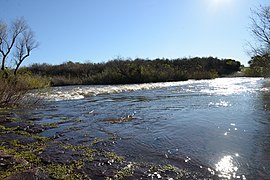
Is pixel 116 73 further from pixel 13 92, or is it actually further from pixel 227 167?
pixel 227 167

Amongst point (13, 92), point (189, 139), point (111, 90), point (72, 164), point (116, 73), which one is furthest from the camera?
point (116, 73)

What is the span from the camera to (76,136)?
216 inches

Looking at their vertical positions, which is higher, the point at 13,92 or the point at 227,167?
the point at 13,92

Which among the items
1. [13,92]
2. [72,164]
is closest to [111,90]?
[13,92]

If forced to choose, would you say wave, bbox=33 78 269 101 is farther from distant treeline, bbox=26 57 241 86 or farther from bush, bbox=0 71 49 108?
distant treeline, bbox=26 57 241 86

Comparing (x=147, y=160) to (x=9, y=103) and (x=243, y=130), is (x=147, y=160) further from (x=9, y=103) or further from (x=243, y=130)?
(x=9, y=103)

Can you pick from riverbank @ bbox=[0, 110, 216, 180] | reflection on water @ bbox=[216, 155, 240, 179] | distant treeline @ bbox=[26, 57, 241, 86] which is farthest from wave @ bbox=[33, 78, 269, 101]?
reflection on water @ bbox=[216, 155, 240, 179]

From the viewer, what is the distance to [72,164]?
366 cm

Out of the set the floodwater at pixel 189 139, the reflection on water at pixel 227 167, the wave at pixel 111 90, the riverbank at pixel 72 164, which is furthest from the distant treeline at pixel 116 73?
the reflection on water at pixel 227 167

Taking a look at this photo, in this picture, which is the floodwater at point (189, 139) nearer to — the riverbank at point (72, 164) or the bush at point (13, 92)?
the riverbank at point (72, 164)

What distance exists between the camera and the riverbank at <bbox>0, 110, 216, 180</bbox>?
3.23m

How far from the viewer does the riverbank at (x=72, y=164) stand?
323 cm

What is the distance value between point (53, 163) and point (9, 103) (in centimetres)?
811

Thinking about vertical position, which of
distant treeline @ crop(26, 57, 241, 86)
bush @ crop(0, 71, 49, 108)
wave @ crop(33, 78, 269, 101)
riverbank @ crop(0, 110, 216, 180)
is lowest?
riverbank @ crop(0, 110, 216, 180)
